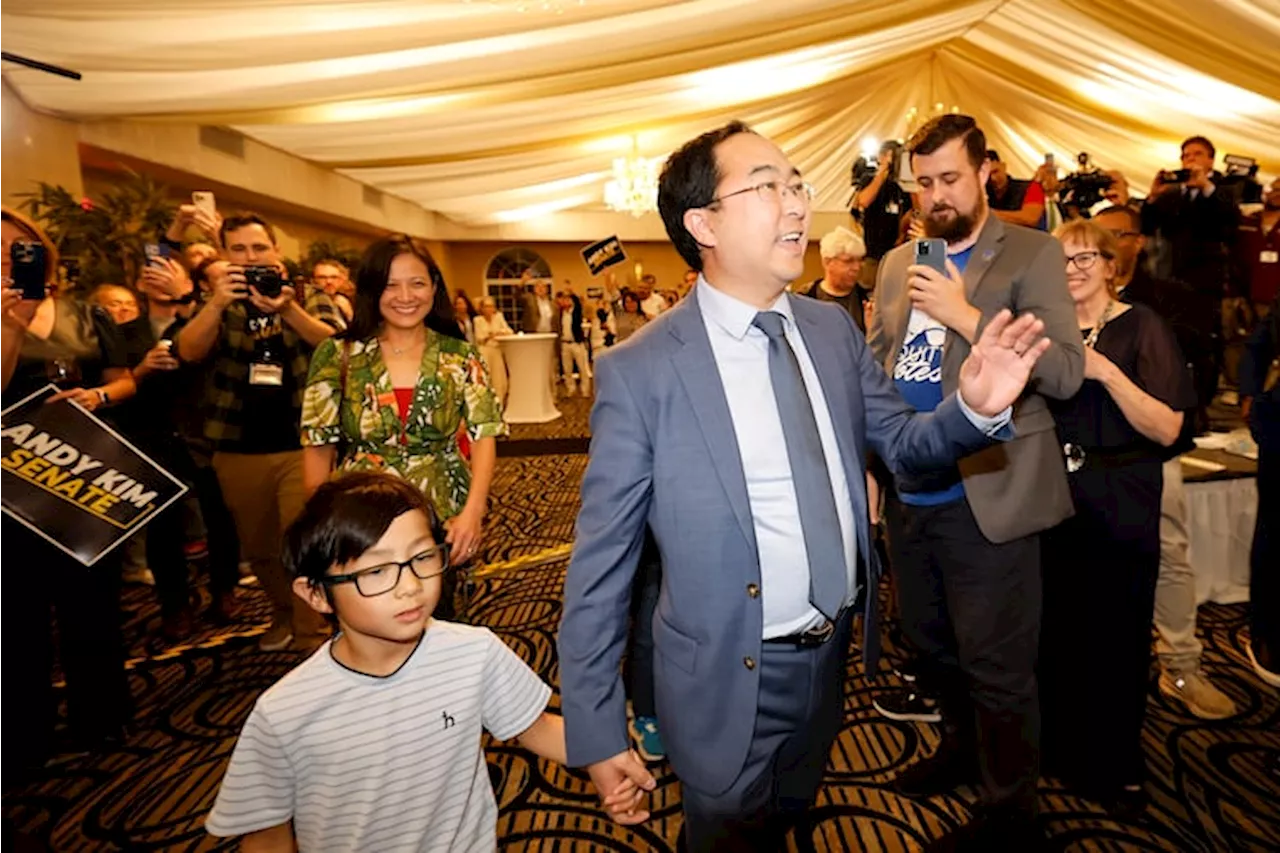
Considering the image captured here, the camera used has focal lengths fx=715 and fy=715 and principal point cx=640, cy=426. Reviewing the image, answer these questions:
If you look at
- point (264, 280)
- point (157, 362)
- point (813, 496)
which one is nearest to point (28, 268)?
point (264, 280)

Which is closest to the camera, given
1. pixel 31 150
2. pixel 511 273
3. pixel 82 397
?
pixel 82 397

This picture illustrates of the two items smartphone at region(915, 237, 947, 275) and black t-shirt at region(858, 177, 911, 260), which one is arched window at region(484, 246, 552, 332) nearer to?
black t-shirt at region(858, 177, 911, 260)

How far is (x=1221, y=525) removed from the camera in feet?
10.6

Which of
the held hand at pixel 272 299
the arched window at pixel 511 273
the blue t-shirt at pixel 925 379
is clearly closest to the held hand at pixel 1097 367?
the blue t-shirt at pixel 925 379

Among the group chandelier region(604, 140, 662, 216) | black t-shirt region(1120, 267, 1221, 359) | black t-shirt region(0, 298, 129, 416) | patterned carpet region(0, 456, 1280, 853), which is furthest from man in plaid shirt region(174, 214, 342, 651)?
chandelier region(604, 140, 662, 216)

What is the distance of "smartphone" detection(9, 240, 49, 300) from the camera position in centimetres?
196

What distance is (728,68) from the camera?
5.84 m

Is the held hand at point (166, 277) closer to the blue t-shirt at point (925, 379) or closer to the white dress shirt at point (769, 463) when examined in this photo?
the white dress shirt at point (769, 463)

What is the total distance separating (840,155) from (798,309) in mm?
10524

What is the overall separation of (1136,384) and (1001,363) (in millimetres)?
1099

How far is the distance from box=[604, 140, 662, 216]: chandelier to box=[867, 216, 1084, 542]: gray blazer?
278 inches

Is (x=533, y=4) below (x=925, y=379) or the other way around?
the other way around

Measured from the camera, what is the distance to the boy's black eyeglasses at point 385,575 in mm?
1163

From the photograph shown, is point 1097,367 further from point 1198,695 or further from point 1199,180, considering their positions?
point 1199,180
